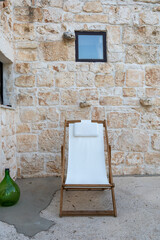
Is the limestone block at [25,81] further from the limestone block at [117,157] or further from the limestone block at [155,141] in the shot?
the limestone block at [155,141]

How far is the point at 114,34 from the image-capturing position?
310 centimetres

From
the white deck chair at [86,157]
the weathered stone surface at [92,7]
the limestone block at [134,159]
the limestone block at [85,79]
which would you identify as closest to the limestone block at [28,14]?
the weathered stone surface at [92,7]

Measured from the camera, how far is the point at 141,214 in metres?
→ 2.00

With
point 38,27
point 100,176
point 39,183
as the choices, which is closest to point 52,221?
point 100,176

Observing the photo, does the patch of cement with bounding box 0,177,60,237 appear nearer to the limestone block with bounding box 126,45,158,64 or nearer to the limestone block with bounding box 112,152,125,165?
the limestone block with bounding box 112,152,125,165

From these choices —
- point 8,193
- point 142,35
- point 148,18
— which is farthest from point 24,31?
point 8,193

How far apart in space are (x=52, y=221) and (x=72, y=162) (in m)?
0.73

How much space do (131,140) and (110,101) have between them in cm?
64

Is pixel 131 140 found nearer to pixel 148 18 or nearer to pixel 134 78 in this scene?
pixel 134 78

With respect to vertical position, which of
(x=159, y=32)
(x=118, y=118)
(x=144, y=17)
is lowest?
(x=118, y=118)

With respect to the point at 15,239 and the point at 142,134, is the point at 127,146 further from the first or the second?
the point at 15,239

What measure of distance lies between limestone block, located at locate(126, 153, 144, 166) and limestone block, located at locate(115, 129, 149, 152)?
0.07 meters

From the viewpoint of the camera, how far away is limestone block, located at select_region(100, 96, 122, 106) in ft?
10.2

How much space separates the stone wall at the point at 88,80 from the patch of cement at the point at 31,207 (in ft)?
0.80
